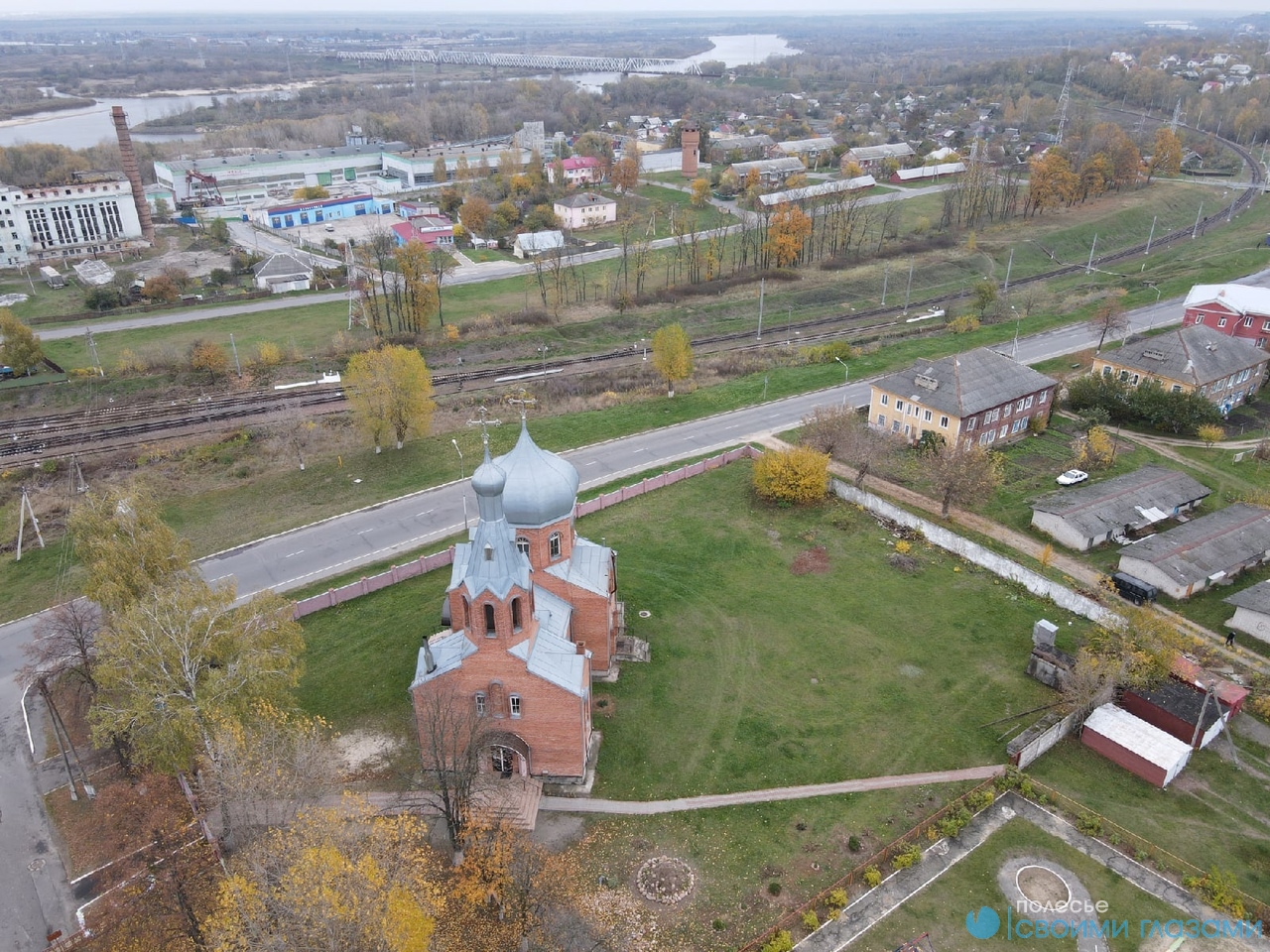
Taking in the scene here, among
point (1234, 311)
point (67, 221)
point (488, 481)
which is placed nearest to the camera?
point (488, 481)

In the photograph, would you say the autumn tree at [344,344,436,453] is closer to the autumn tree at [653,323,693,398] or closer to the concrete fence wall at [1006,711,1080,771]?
the autumn tree at [653,323,693,398]

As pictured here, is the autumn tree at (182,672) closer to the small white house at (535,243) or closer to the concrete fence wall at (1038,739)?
the concrete fence wall at (1038,739)

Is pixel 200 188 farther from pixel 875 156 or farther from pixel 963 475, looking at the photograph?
pixel 963 475

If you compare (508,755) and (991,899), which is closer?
(991,899)

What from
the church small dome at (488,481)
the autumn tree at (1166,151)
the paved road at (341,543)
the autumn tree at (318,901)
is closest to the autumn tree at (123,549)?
the paved road at (341,543)

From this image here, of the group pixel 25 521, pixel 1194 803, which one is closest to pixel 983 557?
pixel 1194 803

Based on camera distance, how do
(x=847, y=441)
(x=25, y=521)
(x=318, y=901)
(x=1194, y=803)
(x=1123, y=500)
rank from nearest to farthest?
(x=318, y=901) < (x=1194, y=803) < (x=1123, y=500) < (x=25, y=521) < (x=847, y=441)

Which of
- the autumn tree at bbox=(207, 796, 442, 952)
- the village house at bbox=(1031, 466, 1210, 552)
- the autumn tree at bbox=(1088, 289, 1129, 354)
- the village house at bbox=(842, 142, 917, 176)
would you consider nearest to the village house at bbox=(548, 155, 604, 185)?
the village house at bbox=(842, 142, 917, 176)

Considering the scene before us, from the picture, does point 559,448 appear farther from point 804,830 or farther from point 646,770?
point 804,830
